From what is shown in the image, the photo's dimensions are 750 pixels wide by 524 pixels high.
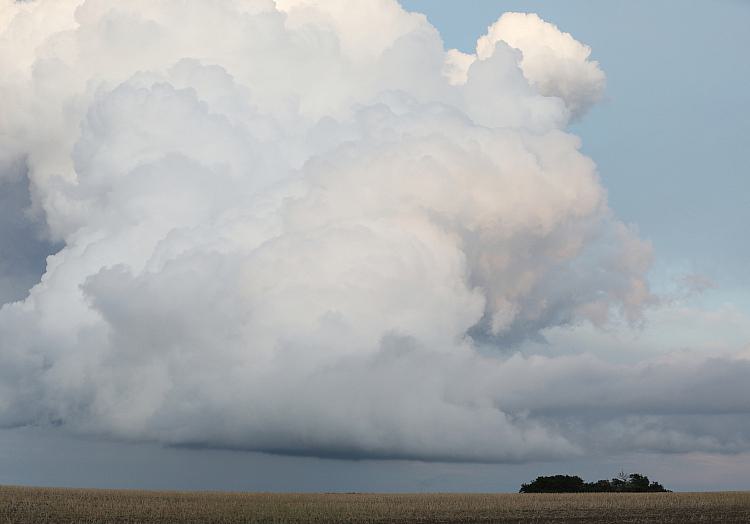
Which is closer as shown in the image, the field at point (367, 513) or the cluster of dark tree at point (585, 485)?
the field at point (367, 513)

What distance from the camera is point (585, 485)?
170 m

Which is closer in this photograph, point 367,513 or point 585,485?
point 367,513

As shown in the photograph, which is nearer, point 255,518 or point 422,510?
point 255,518

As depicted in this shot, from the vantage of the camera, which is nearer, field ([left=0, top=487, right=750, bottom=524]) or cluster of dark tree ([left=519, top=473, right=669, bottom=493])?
→ field ([left=0, top=487, right=750, bottom=524])

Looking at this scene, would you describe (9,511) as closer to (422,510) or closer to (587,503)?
(422,510)

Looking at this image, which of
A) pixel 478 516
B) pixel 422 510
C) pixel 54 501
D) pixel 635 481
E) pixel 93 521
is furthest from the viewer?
pixel 635 481

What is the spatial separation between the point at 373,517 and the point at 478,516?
9.90m

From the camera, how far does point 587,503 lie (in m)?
95.4

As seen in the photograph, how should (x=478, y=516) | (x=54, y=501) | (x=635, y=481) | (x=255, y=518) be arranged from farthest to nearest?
1. (x=635, y=481)
2. (x=54, y=501)
3. (x=478, y=516)
4. (x=255, y=518)

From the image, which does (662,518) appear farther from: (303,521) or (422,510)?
(303,521)

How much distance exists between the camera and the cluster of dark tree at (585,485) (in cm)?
16850

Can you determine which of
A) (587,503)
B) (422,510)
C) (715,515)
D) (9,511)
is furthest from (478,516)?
(9,511)

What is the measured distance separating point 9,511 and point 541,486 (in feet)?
409

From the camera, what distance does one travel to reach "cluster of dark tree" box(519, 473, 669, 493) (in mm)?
168500
